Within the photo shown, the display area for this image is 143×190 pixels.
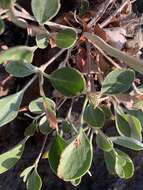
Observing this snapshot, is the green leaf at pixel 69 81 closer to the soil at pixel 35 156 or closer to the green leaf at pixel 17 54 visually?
the green leaf at pixel 17 54

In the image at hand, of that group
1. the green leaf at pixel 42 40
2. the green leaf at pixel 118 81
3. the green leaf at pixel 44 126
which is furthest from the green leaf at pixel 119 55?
the green leaf at pixel 44 126

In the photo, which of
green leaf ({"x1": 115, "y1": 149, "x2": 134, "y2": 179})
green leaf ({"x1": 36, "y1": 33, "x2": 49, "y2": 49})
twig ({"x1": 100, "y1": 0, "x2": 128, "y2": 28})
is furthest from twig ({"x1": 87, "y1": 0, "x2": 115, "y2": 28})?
green leaf ({"x1": 115, "y1": 149, "x2": 134, "y2": 179})

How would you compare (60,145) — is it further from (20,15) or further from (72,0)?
(72,0)

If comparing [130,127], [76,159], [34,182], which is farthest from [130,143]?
[34,182]

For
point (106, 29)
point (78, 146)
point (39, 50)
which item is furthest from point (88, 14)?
point (78, 146)

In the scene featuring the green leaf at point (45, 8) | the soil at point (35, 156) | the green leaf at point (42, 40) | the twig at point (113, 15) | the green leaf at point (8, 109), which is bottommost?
Result: the soil at point (35, 156)

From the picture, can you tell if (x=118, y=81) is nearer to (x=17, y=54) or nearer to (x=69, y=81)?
(x=69, y=81)

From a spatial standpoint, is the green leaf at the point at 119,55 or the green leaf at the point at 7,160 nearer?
the green leaf at the point at 119,55
